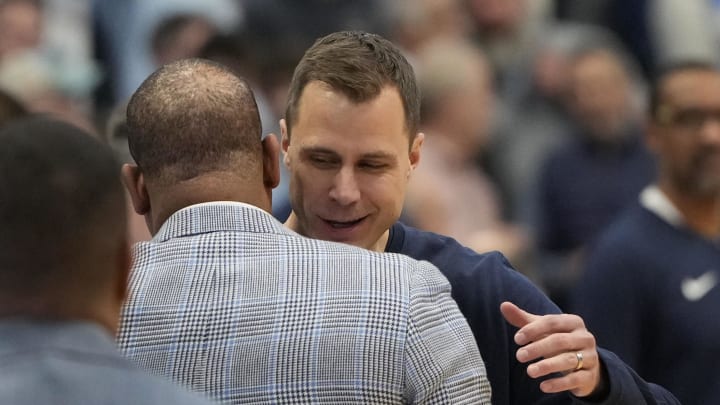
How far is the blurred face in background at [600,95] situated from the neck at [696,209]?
2.03 metres

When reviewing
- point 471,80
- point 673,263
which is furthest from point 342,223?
point 471,80

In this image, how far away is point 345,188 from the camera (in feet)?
12.2

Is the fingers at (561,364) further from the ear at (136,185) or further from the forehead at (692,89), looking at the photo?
the forehead at (692,89)

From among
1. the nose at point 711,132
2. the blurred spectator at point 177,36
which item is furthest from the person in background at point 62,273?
the blurred spectator at point 177,36

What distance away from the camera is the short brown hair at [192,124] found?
126 inches

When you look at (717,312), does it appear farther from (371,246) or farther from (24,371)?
(24,371)

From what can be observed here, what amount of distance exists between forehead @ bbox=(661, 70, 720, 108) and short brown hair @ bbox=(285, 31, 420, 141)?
110 inches

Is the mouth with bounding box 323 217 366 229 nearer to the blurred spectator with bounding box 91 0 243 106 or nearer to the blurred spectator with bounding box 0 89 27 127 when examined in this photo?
the blurred spectator with bounding box 0 89 27 127

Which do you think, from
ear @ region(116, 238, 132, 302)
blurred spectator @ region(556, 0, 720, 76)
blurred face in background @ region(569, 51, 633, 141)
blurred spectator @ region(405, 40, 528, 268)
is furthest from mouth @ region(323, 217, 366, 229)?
blurred spectator @ region(556, 0, 720, 76)

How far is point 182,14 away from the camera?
328 inches

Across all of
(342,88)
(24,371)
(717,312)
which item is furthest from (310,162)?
(717,312)

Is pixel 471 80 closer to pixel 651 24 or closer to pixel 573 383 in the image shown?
pixel 651 24

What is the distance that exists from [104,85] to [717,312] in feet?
13.1

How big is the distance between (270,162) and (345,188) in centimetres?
44
